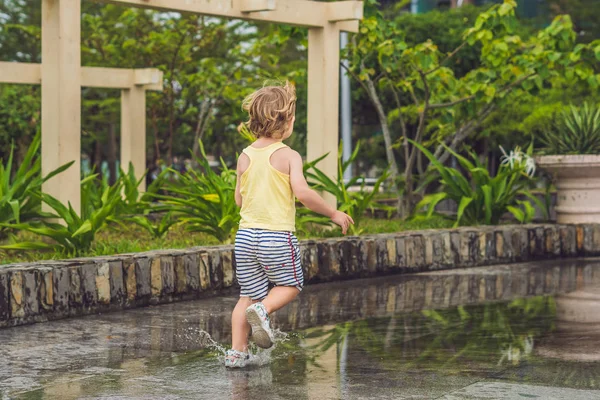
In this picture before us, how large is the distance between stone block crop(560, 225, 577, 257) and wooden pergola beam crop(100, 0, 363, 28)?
3.29 meters

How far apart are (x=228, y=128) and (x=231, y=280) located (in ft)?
83.3

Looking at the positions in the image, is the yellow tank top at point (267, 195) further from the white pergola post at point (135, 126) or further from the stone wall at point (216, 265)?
the white pergola post at point (135, 126)

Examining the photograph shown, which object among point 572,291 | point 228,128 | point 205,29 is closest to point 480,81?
point 572,291

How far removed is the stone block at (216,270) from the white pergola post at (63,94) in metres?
Answer: 1.68

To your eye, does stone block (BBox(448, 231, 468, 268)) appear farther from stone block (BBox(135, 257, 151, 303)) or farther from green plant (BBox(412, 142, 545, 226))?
stone block (BBox(135, 257, 151, 303))

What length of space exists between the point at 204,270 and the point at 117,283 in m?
0.93

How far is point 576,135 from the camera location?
13.0 metres

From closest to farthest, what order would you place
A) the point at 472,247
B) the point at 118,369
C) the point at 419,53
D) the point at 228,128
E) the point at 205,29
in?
the point at 118,369 → the point at 472,247 → the point at 419,53 → the point at 205,29 → the point at 228,128

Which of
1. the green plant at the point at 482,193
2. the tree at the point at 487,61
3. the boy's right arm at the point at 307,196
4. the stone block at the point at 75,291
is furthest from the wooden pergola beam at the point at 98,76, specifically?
the boy's right arm at the point at 307,196

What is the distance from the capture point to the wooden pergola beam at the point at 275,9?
33.3 feet

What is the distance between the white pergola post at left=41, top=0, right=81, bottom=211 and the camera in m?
9.51

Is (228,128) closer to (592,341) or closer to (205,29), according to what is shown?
(205,29)

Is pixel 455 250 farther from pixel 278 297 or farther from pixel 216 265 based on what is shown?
pixel 278 297

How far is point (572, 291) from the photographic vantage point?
891cm
